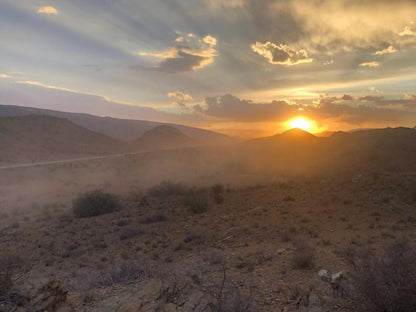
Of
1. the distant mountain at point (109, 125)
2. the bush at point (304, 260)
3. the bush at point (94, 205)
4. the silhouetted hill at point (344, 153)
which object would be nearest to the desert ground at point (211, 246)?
the bush at point (304, 260)

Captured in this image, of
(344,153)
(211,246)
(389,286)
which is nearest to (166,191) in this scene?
(211,246)

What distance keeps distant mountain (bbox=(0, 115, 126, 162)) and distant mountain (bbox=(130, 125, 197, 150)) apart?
9.04 meters

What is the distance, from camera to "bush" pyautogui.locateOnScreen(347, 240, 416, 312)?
16.6 ft

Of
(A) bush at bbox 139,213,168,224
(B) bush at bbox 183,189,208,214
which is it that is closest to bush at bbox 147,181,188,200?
(B) bush at bbox 183,189,208,214

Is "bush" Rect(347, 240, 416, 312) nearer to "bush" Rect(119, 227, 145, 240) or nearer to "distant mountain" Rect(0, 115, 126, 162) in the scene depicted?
"bush" Rect(119, 227, 145, 240)

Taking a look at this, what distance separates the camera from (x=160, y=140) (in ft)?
382

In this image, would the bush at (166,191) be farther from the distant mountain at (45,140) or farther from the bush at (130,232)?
the distant mountain at (45,140)

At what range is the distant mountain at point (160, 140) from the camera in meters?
104

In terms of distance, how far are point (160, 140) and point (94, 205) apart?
9839cm

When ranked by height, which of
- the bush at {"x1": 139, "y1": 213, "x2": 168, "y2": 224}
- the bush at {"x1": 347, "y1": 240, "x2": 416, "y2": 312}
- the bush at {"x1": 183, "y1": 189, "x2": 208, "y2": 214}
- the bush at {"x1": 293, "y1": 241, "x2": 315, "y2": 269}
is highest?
the bush at {"x1": 347, "y1": 240, "x2": 416, "y2": 312}

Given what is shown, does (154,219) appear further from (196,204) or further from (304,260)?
→ (304,260)

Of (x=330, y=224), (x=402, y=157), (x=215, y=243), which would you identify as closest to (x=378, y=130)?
→ (x=402, y=157)

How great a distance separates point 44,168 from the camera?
39.3 meters

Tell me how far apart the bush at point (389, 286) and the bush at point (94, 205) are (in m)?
15.9
